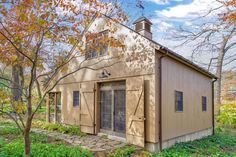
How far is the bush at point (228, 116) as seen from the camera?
14030 millimetres

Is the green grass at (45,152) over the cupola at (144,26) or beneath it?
beneath

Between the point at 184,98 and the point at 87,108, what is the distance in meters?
4.45

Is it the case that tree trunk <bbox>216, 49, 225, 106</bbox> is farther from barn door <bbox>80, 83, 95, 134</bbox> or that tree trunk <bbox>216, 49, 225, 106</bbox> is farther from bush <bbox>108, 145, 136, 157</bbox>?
bush <bbox>108, 145, 136, 157</bbox>

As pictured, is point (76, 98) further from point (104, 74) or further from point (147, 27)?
point (147, 27)

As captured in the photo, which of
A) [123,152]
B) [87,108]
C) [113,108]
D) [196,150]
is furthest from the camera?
[87,108]

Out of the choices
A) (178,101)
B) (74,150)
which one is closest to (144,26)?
(178,101)

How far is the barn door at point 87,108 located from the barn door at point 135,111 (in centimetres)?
219

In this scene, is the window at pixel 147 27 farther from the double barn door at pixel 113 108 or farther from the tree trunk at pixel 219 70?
the tree trunk at pixel 219 70

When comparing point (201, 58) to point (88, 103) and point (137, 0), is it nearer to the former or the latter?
point (137, 0)

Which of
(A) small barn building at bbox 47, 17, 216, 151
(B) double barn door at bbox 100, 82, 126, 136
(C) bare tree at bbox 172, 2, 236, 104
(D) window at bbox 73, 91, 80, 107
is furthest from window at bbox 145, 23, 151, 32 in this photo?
(C) bare tree at bbox 172, 2, 236, 104

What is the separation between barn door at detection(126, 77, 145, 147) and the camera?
7.05 m

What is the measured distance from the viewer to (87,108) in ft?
31.2

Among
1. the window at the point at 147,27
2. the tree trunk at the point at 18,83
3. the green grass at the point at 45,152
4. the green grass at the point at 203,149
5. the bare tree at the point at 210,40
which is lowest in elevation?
the green grass at the point at 203,149

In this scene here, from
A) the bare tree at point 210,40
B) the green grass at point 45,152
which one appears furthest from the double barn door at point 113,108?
the bare tree at point 210,40
